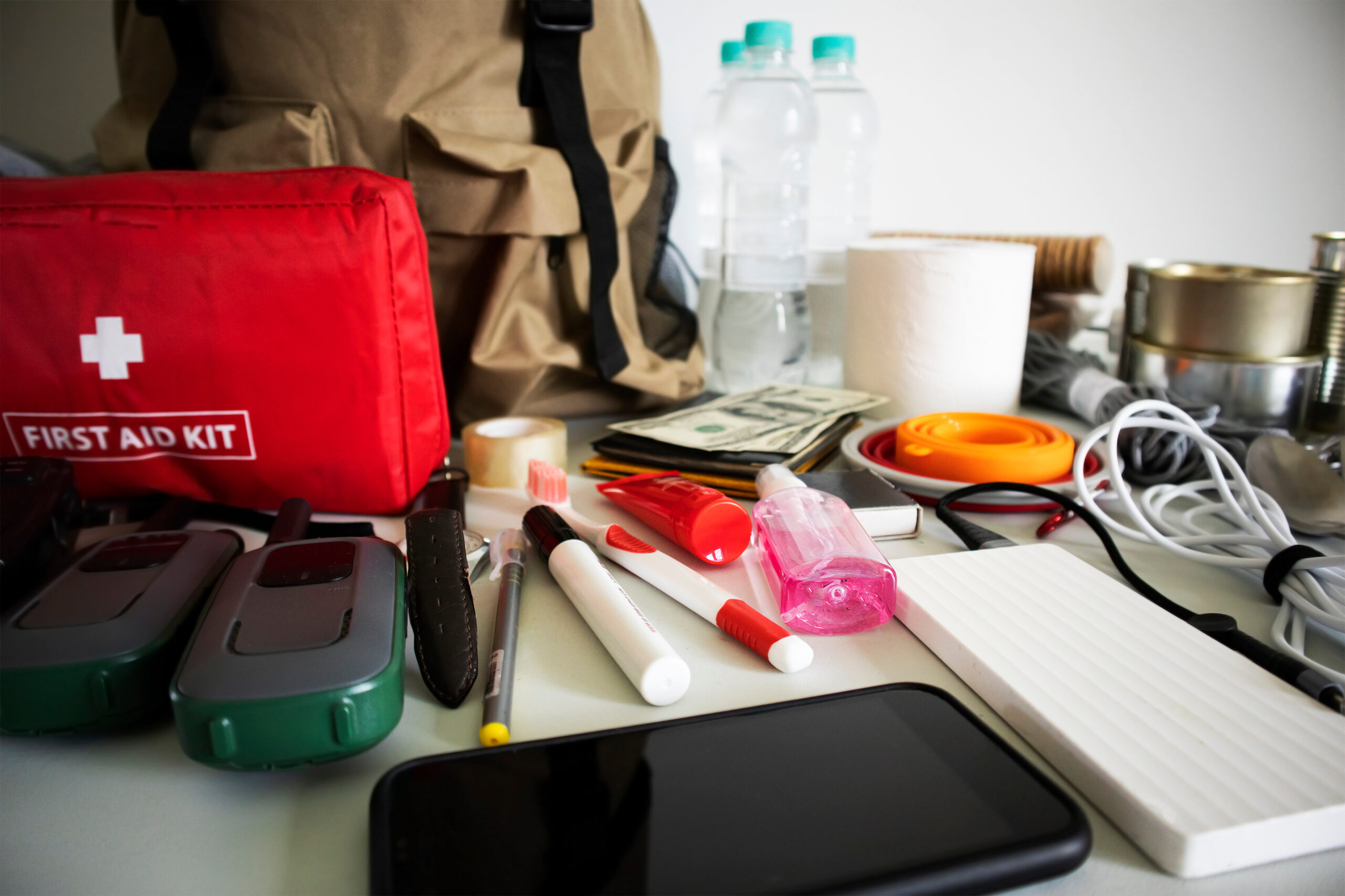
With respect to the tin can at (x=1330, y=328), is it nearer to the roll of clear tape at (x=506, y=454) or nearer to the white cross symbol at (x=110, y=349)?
the roll of clear tape at (x=506, y=454)

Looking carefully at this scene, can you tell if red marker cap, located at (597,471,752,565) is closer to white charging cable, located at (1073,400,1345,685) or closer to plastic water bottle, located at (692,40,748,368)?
white charging cable, located at (1073,400,1345,685)

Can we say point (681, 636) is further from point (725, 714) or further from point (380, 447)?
point (380, 447)

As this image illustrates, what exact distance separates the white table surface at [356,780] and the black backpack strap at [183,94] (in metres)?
0.49

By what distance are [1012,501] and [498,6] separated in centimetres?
56

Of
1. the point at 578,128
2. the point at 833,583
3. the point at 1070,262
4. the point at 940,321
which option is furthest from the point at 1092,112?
the point at 833,583

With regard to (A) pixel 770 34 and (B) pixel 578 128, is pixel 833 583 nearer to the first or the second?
(B) pixel 578 128

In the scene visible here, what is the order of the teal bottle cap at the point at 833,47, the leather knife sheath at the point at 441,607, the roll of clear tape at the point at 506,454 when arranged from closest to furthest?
1. the leather knife sheath at the point at 441,607
2. the roll of clear tape at the point at 506,454
3. the teal bottle cap at the point at 833,47

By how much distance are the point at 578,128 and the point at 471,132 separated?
0.30 feet

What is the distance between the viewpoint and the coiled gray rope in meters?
0.59

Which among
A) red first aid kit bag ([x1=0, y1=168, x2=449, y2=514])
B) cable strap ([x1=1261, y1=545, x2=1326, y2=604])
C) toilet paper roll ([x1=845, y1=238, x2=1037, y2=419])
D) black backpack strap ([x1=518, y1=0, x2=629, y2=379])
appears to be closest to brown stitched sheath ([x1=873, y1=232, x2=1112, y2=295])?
toilet paper roll ([x1=845, y1=238, x2=1037, y2=419])

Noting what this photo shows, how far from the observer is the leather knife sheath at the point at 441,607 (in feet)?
1.11

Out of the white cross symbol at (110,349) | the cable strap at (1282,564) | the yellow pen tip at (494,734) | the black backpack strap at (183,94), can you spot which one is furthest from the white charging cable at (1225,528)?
the black backpack strap at (183,94)

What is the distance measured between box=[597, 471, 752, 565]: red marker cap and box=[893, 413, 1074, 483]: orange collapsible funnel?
168 millimetres

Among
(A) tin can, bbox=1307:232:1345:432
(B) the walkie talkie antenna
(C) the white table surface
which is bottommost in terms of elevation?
(C) the white table surface
